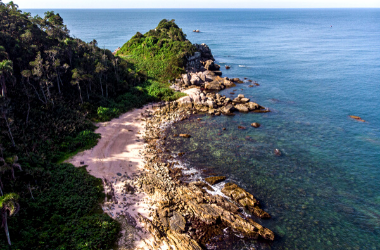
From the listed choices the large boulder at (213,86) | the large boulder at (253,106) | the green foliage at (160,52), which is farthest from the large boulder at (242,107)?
the green foliage at (160,52)

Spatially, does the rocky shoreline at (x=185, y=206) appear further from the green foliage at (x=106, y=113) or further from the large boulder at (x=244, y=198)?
the green foliage at (x=106, y=113)

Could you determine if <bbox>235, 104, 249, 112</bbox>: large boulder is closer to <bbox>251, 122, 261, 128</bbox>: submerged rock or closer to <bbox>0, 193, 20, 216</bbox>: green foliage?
<bbox>251, 122, 261, 128</bbox>: submerged rock

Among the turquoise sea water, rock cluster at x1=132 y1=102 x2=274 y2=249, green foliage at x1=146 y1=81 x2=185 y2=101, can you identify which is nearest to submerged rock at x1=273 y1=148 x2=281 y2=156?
the turquoise sea water

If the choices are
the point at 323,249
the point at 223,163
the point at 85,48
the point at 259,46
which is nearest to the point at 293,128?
the point at 223,163

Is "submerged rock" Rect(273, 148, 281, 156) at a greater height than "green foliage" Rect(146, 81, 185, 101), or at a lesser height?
lesser

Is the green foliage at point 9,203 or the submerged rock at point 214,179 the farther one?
the submerged rock at point 214,179

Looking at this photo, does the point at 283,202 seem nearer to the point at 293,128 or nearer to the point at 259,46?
the point at 293,128
